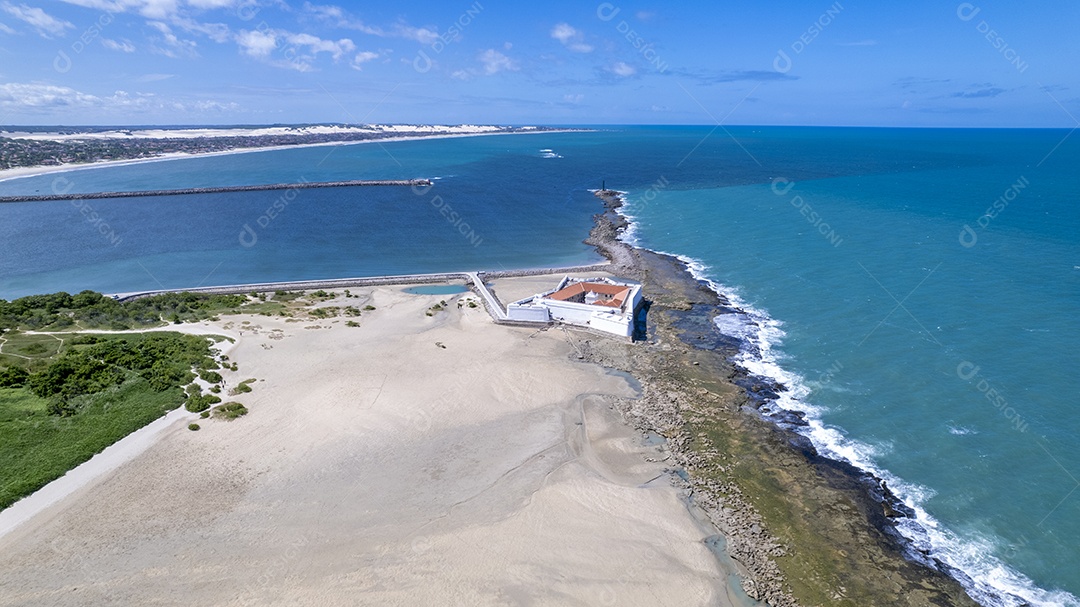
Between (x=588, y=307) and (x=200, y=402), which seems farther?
(x=588, y=307)

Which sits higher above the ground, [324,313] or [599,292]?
[599,292]

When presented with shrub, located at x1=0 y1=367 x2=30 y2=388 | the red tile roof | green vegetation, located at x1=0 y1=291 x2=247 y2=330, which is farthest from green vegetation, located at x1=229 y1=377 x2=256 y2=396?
the red tile roof

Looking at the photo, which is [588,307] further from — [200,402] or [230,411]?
[200,402]

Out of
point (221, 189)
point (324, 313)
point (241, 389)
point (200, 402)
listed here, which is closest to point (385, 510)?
point (241, 389)

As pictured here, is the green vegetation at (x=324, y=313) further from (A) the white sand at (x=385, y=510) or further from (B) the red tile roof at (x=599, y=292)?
(B) the red tile roof at (x=599, y=292)

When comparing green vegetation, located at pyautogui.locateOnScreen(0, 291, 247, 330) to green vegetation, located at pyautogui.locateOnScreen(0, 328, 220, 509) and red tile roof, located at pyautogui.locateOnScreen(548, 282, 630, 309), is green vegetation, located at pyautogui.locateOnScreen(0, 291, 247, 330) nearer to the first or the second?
green vegetation, located at pyautogui.locateOnScreen(0, 328, 220, 509)

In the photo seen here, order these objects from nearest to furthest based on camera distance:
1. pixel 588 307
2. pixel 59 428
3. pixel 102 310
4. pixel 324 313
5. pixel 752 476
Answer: pixel 752 476 < pixel 59 428 < pixel 588 307 < pixel 102 310 < pixel 324 313
